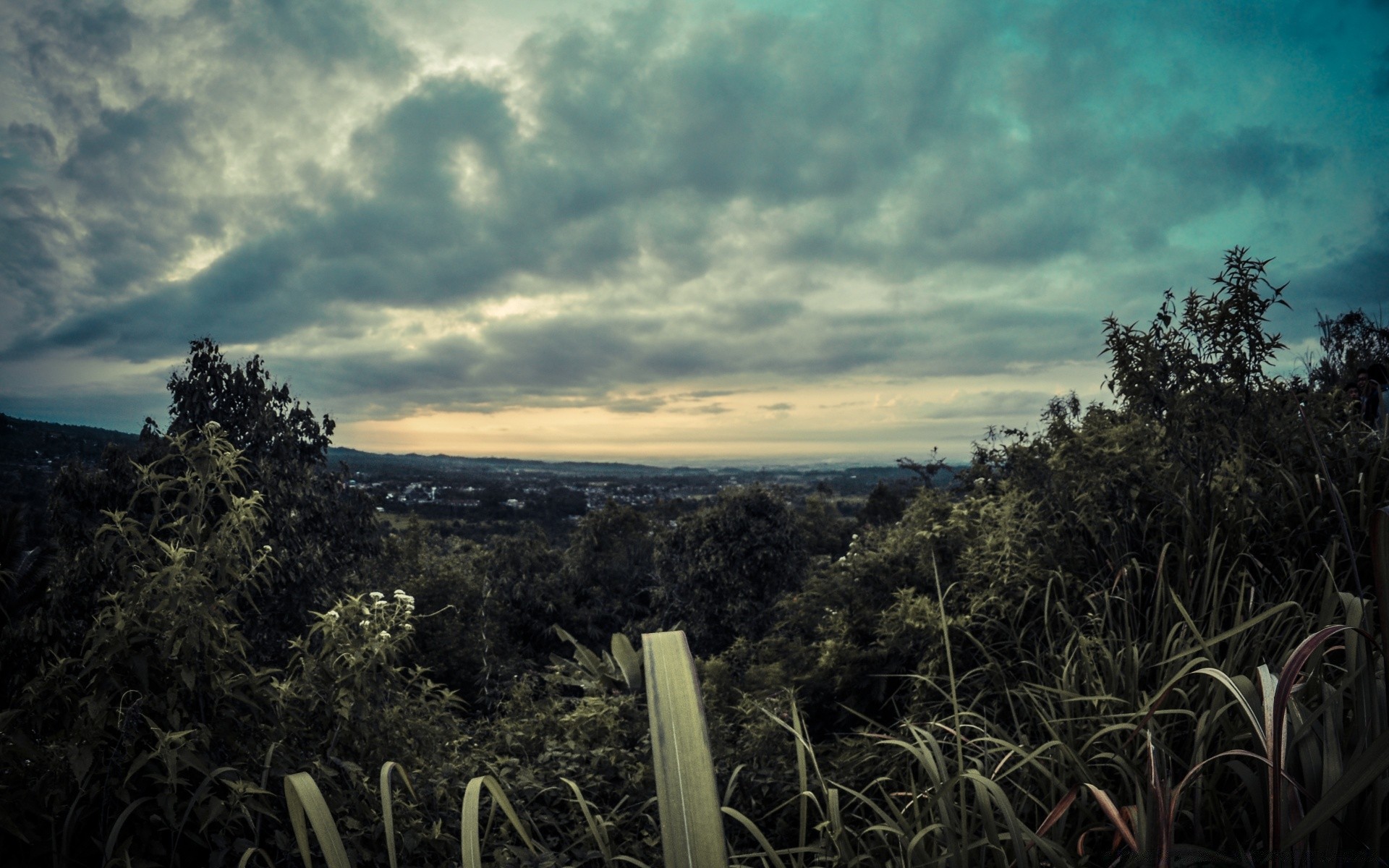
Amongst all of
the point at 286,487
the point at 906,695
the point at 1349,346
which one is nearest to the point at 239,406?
the point at 286,487

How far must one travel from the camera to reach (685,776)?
83 cm

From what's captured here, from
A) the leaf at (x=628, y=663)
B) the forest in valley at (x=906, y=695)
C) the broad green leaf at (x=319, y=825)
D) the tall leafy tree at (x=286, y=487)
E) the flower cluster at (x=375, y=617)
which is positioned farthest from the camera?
the tall leafy tree at (x=286, y=487)

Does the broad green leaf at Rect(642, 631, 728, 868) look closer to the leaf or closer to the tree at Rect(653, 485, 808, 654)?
the leaf

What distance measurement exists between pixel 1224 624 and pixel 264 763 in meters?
3.47

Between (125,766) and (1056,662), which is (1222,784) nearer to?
(1056,662)

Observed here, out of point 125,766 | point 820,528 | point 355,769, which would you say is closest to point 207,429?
Result: point 125,766

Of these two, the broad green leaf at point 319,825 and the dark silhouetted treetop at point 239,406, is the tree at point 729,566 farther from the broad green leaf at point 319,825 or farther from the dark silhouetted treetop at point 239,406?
the broad green leaf at point 319,825

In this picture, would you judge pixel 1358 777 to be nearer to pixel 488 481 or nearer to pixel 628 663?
pixel 628 663

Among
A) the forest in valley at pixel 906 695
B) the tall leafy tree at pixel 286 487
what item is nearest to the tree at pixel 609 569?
the tall leafy tree at pixel 286 487

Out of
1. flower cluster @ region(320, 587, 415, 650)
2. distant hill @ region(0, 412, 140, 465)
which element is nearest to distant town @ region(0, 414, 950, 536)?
distant hill @ region(0, 412, 140, 465)

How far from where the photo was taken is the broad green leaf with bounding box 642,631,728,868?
81cm

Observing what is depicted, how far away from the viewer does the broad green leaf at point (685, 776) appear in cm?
81

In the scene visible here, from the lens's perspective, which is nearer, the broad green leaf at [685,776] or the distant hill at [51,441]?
the broad green leaf at [685,776]

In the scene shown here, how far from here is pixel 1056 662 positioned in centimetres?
264
